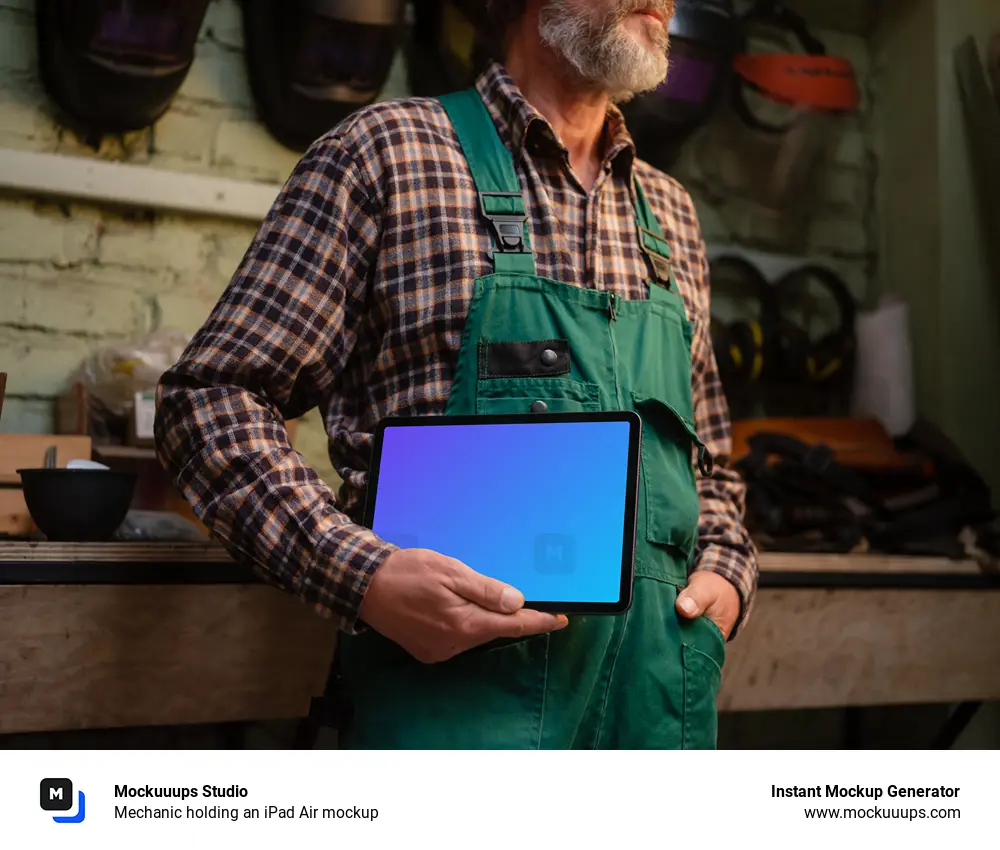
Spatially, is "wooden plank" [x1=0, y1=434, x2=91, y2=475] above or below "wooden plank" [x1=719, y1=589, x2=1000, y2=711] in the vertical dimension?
above

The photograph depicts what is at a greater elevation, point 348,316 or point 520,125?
point 520,125

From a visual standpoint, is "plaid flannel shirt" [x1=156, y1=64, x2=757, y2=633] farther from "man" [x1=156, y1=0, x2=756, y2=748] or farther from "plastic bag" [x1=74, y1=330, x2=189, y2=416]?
"plastic bag" [x1=74, y1=330, x2=189, y2=416]

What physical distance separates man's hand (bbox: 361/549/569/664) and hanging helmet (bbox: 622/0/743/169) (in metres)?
1.07

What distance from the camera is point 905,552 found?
1369mm

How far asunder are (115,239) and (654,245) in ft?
2.67

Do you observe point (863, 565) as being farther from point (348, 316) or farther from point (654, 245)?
point (348, 316)

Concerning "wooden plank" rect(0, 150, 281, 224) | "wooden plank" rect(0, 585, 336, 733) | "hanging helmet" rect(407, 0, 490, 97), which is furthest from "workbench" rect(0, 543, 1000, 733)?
"hanging helmet" rect(407, 0, 490, 97)

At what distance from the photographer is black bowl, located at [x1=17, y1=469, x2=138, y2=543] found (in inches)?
37.0

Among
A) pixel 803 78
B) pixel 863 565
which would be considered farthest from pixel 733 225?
pixel 863 565

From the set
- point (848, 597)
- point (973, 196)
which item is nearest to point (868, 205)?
point (973, 196)

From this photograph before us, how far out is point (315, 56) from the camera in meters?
1.39

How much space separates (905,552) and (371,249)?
894 mm

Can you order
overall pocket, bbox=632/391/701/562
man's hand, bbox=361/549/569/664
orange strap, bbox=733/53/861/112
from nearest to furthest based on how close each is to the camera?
man's hand, bbox=361/549/569/664
overall pocket, bbox=632/391/701/562
orange strap, bbox=733/53/861/112

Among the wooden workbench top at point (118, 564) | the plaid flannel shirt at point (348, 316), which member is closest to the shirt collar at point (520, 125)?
the plaid flannel shirt at point (348, 316)
